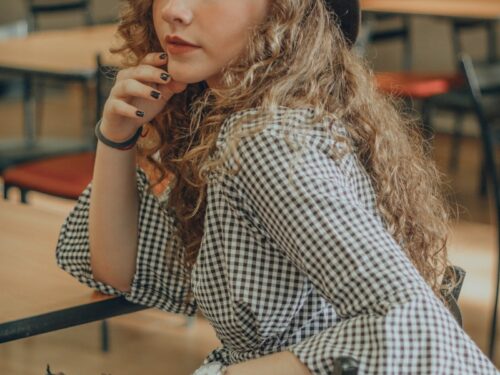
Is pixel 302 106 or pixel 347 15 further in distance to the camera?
pixel 347 15

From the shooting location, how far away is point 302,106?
46.4 inches

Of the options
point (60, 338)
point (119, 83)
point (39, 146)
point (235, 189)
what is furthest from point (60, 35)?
point (235, 189)

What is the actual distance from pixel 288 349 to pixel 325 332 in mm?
47

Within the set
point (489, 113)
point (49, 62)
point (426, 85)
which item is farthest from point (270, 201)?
point (426, 85)

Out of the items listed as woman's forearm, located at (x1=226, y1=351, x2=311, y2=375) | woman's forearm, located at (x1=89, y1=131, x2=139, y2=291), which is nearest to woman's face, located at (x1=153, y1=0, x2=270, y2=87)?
woman's forearm, located at (x1=89, y1=131, x2=139, y2=291)

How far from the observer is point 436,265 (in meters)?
→ 1.37

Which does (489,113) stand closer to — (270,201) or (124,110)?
(124,110)

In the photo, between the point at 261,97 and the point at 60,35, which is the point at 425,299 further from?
the point at 60,35

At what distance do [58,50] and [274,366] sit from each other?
2.96 metres

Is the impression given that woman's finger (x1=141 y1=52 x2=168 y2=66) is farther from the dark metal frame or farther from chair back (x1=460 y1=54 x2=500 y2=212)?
chair back (x1=460 y1=54 x2=500 y2=212)

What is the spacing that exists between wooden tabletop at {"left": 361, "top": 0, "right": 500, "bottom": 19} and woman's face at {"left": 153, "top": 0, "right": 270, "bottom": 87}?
3369 mm

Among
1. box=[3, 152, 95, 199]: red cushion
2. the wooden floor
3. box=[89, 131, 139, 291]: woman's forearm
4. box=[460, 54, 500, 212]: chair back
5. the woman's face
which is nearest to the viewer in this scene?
the woman's face

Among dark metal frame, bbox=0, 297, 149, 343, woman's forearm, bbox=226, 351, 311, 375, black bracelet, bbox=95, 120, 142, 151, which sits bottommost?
dark metal frame, bbox=0, 297, 149, 343

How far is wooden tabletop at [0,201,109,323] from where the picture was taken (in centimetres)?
143
